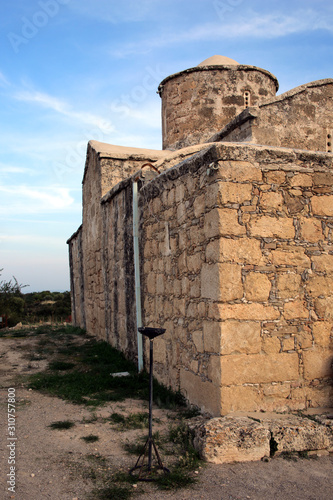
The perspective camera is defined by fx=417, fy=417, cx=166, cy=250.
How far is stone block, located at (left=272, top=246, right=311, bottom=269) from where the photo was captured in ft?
13.3

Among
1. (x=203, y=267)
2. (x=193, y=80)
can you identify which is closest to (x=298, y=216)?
(x=203, y=267)

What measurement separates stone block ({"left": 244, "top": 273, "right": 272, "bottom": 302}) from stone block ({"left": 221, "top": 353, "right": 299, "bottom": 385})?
542 mm

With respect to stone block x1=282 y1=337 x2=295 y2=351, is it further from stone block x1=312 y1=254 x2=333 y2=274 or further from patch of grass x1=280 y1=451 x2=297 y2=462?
patch of grass x1=280 y1=451 x2=297 y2=462

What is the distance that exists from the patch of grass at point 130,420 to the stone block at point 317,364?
167 cm

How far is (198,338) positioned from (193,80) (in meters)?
8.89

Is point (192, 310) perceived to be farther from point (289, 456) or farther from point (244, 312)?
point (289, 456)

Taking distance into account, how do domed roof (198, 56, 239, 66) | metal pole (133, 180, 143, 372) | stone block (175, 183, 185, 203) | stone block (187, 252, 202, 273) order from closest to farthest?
1. stone block (187, 252, 202, 273)
2. stone block (175, 183, 185, 203)
3. metal pole (133, 180, 143, 372)
4. domed roof (198, 56, 239, 66)

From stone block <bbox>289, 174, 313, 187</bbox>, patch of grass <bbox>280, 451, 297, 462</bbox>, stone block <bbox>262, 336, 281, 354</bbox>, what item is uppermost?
stone block <bbox>289, 174, 313, 187</bbox>

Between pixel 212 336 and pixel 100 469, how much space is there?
1.51m

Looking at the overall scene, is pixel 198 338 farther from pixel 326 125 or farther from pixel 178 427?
pixel 326 125

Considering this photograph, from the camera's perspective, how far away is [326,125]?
7.93 metres

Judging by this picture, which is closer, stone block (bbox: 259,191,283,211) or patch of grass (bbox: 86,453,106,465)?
patch of grass (bbox: 86,453,106,465)

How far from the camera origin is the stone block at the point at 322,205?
423 cm

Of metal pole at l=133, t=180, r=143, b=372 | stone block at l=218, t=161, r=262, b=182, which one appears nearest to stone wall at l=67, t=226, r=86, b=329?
metal pole at l=133, t=180, r=143, b=372
